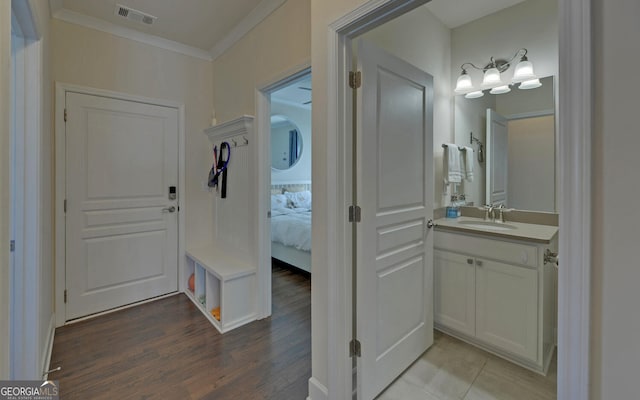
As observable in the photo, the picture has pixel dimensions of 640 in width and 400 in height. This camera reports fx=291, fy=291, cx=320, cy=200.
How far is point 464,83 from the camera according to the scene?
8.45 ft

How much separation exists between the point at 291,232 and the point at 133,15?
105 inches

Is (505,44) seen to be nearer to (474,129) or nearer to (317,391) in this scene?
(474,129)

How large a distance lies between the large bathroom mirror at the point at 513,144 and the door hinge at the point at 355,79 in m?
1.65

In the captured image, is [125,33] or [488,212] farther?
[125,33]

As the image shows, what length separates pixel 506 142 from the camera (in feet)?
8.28

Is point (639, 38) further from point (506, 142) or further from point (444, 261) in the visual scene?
point (506, 142)

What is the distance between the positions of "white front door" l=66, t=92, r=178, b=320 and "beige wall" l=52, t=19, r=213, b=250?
154mm

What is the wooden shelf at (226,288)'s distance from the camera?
2.42 meters

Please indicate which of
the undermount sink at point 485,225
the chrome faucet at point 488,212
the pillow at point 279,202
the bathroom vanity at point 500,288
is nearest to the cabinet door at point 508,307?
the bathroom vanity at point 500,288

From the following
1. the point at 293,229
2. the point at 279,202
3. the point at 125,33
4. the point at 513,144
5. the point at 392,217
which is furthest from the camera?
the point at 279,202

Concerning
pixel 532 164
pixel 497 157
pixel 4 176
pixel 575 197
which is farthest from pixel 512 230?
pixel 4 176

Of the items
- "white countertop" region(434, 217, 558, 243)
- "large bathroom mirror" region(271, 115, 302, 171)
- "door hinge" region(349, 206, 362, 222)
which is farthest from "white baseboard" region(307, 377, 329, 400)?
"large bathroom mirror" region(271, 115, 302, 171)

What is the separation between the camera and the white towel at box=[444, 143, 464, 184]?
8.43ft

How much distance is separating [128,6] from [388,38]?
2181 mm
